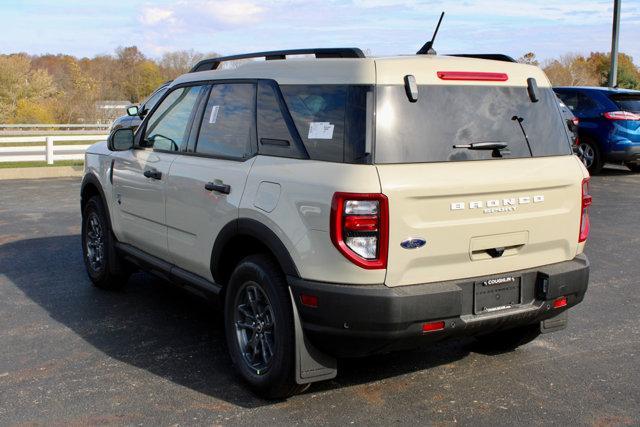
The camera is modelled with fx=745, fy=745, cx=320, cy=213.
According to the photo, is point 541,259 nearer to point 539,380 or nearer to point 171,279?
point 539,380

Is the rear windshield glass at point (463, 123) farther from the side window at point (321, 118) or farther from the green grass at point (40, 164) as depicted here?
the green grass at point (40, 164)

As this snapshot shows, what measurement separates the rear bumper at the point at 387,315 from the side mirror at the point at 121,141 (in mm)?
2528

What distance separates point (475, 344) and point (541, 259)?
3.83 feet

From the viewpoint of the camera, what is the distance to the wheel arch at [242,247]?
397 cm

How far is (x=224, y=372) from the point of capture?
4.70m

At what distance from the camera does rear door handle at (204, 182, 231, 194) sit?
4.48 m

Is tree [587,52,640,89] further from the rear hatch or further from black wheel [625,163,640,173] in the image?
the rear hatch

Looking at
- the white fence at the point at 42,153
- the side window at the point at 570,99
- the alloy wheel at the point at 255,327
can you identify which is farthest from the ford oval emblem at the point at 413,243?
the white fence at the point at 42,153

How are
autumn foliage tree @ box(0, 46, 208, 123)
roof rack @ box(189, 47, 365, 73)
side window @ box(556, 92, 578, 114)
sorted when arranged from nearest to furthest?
roof rack @ box(189, 47, 365, 73)
side window @ box(556, 92, 578, 114)
autumn foliage tree @ box(0, 46, 208, 123)

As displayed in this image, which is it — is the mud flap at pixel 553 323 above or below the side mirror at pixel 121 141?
below

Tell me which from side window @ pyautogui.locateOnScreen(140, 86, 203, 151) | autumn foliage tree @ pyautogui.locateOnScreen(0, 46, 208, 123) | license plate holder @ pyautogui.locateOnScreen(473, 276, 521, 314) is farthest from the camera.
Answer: autumn foliage tree @ pyautogui.locateOnScreen(0, 46, 208, 123)

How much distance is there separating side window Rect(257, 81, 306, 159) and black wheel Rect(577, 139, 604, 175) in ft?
40.1

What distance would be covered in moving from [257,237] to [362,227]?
2.44 feet

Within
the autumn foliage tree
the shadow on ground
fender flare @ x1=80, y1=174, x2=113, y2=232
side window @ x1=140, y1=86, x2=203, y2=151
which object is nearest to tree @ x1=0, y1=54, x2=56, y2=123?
the autumn foliage tree
